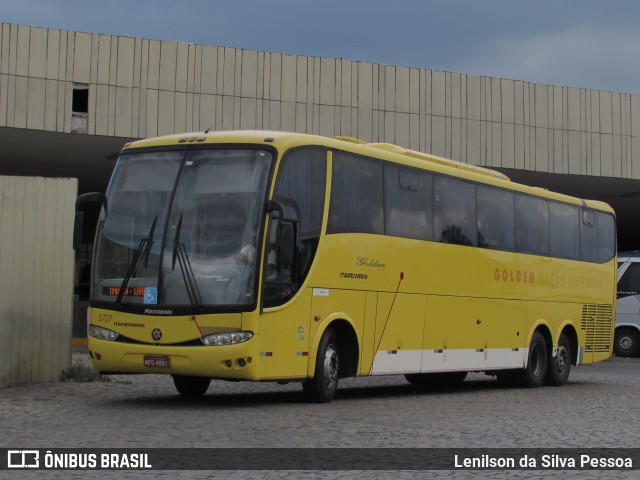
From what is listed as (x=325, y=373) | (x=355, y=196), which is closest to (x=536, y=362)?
(x=355, y=196)

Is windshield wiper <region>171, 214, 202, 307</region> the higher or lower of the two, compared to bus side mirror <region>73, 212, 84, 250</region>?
lower

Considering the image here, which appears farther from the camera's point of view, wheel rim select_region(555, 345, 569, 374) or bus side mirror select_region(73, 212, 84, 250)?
wheel rim select_region(555, 345, 569, 374)

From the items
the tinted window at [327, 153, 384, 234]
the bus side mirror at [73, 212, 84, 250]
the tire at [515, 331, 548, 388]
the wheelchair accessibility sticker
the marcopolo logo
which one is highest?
the tinted window at [327, 153, 384, 234]

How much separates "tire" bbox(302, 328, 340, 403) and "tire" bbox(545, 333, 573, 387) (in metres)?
7.05

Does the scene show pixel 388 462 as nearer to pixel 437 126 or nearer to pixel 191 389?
pixel 191 389

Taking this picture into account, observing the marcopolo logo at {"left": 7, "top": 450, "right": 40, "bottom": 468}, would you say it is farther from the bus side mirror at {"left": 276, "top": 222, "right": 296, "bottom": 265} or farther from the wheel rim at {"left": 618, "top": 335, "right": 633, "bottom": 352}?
the wheel rim at {"left": 618, "top": 335, "right": 633, "bottom": 352}

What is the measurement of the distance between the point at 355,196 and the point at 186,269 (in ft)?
9.52

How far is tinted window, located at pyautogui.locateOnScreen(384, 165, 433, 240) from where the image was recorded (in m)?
16.9

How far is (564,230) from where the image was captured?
885 inches

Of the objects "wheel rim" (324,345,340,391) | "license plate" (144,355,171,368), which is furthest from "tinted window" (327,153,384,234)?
"license plate" (144,355,171,368)

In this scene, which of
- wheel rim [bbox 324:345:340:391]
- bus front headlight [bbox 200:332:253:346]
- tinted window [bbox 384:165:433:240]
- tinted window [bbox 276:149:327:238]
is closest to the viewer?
bus front headlight [bbox 200:332:253:346]

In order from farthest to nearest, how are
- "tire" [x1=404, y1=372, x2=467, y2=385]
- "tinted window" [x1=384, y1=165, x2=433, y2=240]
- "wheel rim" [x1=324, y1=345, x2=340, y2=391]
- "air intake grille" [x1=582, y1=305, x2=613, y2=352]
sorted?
"air intake grille" [x1=582, y1=305, x2=613, y2=352]
"tire" [x1=404, y1=372, x2=467, y2=385]
"tinted window" [x1=384, y1=165, x2=433, y2=240]
"wheel rim" [x1=324, y1=345, x2=340, y2=391]

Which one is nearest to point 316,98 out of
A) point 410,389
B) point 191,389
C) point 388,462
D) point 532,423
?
point 410,389

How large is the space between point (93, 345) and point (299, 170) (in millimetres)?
3234
